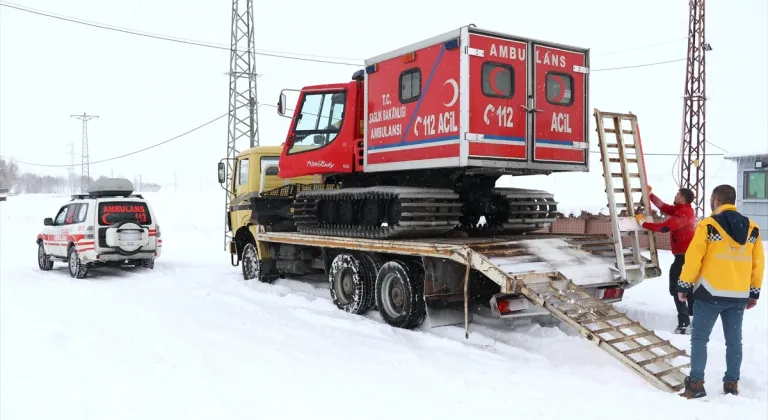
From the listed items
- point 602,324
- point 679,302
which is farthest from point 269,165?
point 602,324

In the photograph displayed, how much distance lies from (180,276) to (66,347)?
21.7ft

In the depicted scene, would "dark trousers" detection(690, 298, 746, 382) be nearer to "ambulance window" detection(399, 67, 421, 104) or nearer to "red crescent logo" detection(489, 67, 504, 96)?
"red crescent logo" detection(489, 67, 504, 96)

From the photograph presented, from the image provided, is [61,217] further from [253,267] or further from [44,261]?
[253,267]

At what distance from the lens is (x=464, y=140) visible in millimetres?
7711

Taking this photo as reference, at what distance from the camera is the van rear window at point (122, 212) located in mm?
13727

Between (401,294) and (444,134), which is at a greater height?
(444,134)

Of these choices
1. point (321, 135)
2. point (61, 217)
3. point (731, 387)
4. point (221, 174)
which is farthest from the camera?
point (61, 217)

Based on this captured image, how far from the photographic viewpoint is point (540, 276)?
6.74 meters

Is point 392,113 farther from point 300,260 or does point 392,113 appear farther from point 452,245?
point 300,260

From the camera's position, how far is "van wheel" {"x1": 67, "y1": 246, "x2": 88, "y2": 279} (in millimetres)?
13594

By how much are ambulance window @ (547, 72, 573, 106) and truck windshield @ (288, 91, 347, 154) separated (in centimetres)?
309

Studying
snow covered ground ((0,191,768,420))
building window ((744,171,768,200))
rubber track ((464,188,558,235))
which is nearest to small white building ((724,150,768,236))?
building window ((744,171,768,200))

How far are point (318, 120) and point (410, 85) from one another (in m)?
2.17

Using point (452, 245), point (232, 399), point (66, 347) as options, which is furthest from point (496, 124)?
point (66, 347)
